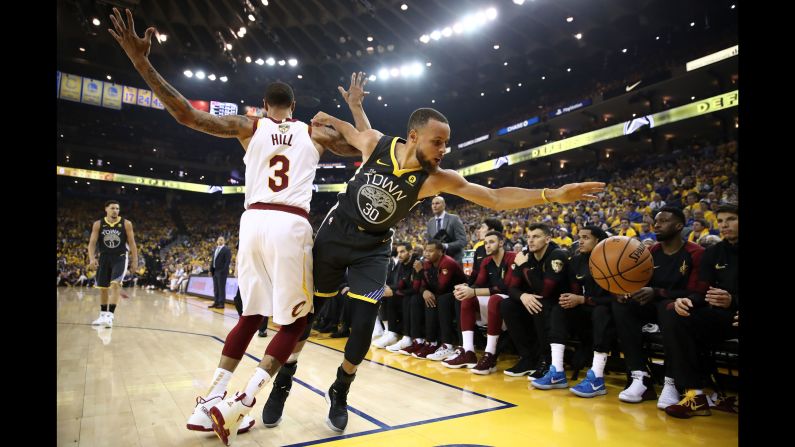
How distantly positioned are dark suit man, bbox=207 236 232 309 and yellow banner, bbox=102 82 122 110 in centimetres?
2160

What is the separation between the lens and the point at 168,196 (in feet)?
118

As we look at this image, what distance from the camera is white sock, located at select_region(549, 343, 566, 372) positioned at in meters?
4.03

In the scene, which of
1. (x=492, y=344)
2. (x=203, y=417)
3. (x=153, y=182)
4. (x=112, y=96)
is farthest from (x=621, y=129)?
(x=153, y=182)

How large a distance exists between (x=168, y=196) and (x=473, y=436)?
3817 centimetres

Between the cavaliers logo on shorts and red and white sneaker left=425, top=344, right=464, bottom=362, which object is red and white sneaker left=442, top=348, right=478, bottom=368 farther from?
the cavaliers logo on shorts

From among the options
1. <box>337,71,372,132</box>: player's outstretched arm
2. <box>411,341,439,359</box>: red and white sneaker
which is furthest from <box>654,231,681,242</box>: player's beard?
<box>411,341,439,359</box>: red and white sneaker

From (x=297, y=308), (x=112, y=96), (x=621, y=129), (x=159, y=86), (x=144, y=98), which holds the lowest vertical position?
(x=297, y=308)

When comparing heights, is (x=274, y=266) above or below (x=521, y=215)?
below

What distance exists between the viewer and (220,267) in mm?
11609

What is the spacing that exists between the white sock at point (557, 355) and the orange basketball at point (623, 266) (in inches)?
32.8

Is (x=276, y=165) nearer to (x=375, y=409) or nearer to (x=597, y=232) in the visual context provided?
(x=375, y=409)

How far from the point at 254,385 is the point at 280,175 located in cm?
123
